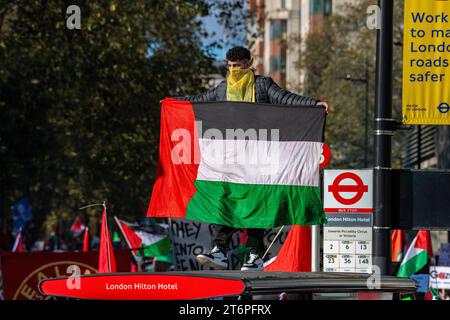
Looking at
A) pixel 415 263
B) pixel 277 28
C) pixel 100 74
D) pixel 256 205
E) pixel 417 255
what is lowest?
pixel 415 263

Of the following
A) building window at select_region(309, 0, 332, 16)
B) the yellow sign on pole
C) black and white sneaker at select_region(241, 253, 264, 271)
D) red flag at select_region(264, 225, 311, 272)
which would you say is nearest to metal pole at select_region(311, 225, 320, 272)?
red flag at select_region(264, 225, 311, 272)

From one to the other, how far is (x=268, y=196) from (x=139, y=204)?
35.0 m

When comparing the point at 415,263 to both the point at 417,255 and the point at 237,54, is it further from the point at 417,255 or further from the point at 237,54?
the point at 237,54

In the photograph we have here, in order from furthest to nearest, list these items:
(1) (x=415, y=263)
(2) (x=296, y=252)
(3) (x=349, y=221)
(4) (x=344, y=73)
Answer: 1. (4) (x=344, y=73)
2. (1) (x=415, y=263)
3. (2) (x=296, y=252)
4. (3) (x=349, y=221)

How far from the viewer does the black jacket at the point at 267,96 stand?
8766mm

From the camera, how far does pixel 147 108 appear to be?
31938mm

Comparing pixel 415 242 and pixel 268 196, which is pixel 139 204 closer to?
pixel 415 242

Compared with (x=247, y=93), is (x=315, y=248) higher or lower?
lower

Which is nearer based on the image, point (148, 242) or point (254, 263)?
point (254, 263)

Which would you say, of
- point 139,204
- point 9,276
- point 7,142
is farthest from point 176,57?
point 9,276

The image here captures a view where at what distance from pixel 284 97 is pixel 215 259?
118 cm

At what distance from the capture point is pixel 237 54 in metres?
8.83

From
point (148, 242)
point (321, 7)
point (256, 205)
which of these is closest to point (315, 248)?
point (256, 205)

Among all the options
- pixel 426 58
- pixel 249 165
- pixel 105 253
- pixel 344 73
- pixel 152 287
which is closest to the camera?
pixel 152 287
